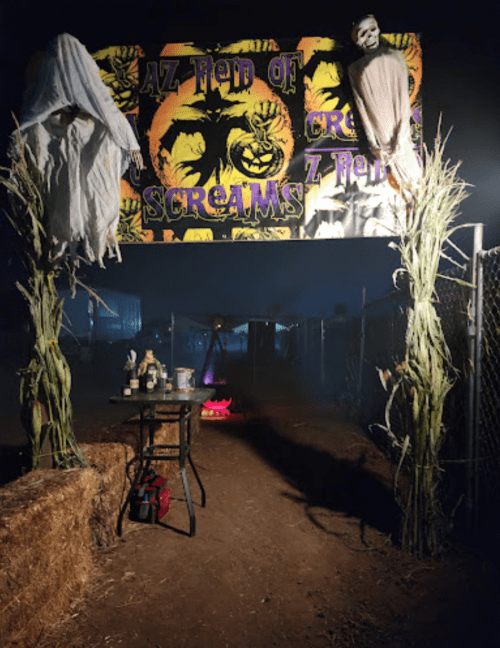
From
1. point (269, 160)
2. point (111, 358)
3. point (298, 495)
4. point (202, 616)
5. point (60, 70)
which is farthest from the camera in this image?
point (111, 358)

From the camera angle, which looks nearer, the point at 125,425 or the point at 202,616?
the point at 202,616

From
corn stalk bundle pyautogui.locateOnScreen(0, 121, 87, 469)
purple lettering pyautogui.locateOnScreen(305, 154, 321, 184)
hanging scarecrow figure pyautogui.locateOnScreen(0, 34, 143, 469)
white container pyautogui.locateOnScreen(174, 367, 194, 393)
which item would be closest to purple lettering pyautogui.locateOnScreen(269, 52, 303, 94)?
purple lettering pyautogui.locateOnScreen(305, 154, 321, 184)

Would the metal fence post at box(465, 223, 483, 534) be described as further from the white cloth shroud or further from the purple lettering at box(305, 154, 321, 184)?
the white cloth shroud

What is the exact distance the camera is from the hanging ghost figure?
4035mm

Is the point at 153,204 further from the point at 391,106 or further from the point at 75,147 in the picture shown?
the point at 391,106

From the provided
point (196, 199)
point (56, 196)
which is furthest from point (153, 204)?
point (56, 196)

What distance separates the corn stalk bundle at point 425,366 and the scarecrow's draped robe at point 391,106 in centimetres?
72

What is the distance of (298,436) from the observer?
24.2 feet

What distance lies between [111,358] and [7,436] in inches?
649

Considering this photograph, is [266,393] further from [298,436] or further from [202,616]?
[202,616]

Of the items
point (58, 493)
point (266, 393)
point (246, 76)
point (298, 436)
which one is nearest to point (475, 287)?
point (246, 76)

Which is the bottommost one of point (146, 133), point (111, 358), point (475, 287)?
point (111, 358)

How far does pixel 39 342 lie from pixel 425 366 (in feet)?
10.7

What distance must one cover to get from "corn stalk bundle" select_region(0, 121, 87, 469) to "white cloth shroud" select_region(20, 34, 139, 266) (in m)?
0.13
